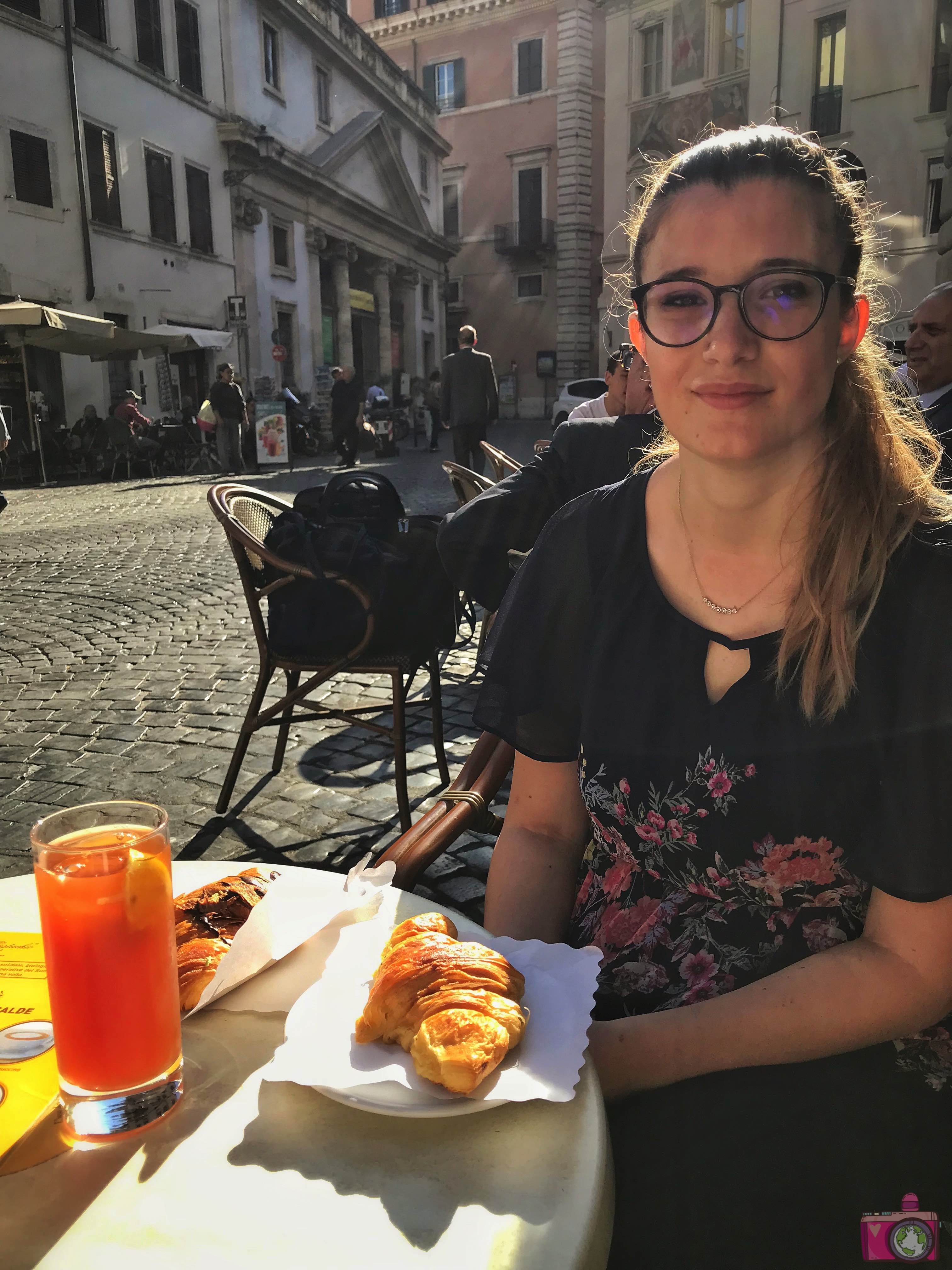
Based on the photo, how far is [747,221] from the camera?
49.8 inches

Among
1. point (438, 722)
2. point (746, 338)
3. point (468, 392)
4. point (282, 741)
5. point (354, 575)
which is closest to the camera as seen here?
point (746, 338)

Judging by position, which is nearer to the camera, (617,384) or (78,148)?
(617,384)

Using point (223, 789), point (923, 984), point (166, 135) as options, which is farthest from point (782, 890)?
point (166, 135)

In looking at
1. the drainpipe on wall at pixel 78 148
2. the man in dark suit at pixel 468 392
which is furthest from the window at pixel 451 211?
the man in dark suit at pixel 468 392

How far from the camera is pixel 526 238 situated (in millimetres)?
37781

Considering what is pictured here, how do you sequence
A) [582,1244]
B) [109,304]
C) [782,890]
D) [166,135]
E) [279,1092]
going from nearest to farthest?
[582,1244]
[279,1092]
[782,890]
[109,304]
[166,135]

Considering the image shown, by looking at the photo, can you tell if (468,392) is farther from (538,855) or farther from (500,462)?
(538,855)

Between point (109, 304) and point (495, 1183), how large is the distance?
2182 centimetres

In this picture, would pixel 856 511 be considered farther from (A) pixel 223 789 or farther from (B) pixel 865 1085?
(A) pixel 223 789

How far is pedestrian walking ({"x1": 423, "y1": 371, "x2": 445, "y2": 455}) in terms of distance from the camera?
23188mm

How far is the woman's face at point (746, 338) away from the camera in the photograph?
1.26 meters

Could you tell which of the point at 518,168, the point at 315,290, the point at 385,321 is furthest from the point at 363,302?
the point at 518,168

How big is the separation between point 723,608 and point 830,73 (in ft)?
77.6

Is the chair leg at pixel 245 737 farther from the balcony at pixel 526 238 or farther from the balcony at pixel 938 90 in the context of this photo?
the balcony at pixel 526 238
